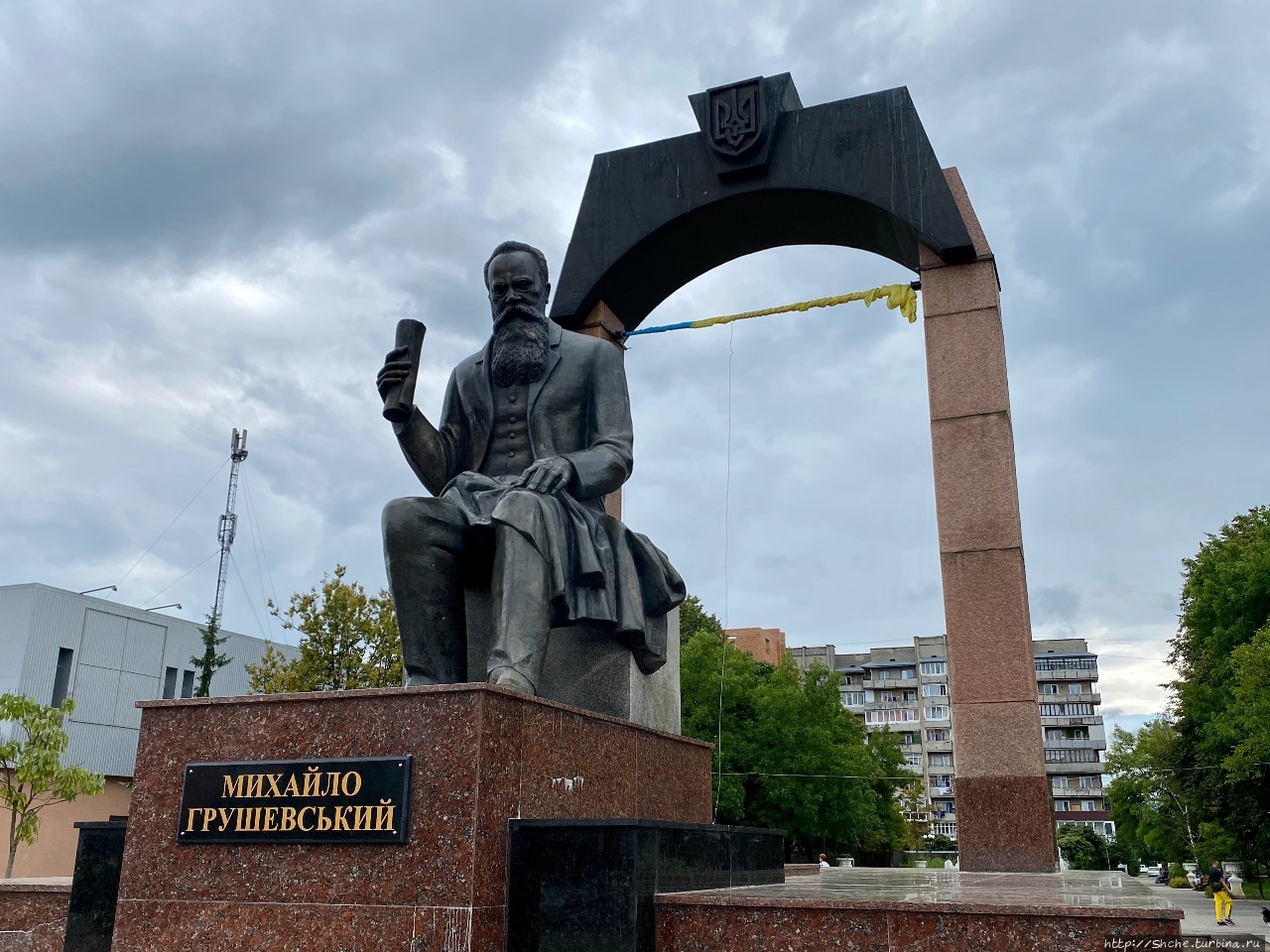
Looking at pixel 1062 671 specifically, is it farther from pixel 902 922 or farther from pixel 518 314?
pixel 902 922

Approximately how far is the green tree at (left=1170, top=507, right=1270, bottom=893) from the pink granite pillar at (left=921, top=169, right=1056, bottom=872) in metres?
14.9

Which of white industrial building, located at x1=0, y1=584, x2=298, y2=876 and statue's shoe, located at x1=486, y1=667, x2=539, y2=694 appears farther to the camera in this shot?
white industrial building, located at x1=0, y1=584, x2=298, y2=876

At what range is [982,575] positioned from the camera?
9125 mm

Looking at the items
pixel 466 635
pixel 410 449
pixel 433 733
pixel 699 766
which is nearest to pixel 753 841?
pixel 699 766

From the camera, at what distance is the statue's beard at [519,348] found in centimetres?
561

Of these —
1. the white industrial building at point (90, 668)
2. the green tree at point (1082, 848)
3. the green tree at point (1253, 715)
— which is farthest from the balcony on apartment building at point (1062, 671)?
the white industrial building at point (90, 668)

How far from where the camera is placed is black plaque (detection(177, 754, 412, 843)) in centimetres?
387

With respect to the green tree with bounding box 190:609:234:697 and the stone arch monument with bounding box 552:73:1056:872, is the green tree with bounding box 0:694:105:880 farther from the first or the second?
the stone arch monument with bounding box 552:73:1056:872

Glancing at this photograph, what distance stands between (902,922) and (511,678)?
1.72 m

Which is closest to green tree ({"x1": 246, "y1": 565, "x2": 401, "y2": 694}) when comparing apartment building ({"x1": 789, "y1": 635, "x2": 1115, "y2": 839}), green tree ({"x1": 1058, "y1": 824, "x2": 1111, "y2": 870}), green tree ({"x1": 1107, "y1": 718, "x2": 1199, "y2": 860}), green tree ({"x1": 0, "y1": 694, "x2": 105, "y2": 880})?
green tree ({"x1": 0, "y1": 694, "x2": 105, "y2": 880})

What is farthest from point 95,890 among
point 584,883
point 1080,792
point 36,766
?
point 1080,792

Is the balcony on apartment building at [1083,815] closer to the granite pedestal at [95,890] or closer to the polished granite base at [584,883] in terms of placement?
the polished granite base at [584,883]

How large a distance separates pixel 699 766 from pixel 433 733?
2.36m

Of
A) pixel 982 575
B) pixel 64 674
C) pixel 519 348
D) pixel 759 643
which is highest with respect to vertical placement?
pixel 759 643
